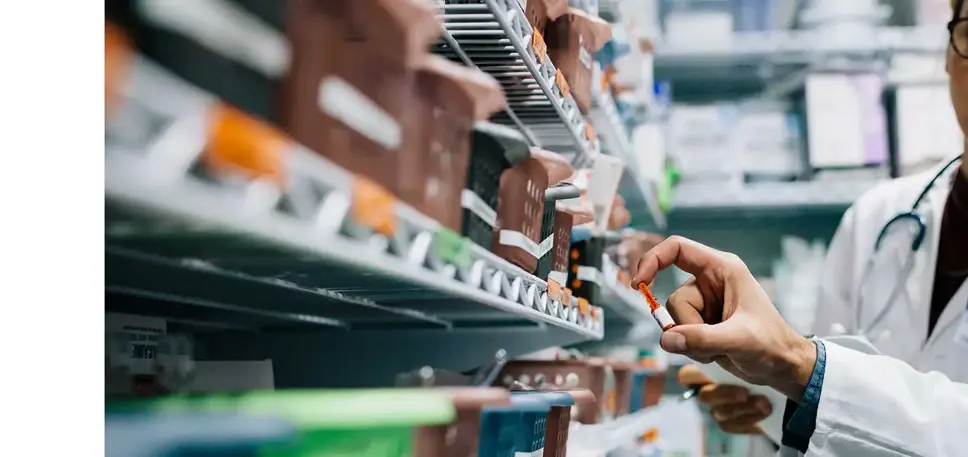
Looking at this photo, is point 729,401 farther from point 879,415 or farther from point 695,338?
point 695,338

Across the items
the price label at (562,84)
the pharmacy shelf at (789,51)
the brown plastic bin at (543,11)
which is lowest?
the price label at (562,84)

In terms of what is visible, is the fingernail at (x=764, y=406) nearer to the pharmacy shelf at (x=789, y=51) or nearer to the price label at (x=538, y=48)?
the price label at (x=538, y=48)

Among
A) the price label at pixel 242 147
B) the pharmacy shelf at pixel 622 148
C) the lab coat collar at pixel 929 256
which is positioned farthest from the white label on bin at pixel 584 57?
the price label at pixel 242 147

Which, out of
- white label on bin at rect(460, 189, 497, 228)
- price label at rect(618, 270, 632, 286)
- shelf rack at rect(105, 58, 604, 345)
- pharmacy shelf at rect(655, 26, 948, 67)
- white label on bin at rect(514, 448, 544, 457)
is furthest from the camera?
pharmacy shelf at rect(655, 26, 948, 67)

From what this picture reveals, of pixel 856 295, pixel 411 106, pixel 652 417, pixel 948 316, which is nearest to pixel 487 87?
pixel 411 106

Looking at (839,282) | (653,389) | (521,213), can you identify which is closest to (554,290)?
(521,213)

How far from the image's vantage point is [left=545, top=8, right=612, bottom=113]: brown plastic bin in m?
1.41

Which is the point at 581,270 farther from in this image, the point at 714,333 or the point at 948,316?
the point at 948,316

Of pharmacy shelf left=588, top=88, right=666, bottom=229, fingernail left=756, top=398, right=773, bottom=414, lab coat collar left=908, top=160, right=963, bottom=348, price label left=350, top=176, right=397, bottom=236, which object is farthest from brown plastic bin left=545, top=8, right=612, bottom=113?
price label left=350, top=176, right=397, bottom=236

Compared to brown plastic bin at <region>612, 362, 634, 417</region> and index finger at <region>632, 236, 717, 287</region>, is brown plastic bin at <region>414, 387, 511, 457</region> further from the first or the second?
brown plastic bin at <region>612, 362, 634, 417</region>

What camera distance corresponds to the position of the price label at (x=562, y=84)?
1.26 m

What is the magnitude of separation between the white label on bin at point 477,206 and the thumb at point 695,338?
0.82 ft

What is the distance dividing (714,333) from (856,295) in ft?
3.15

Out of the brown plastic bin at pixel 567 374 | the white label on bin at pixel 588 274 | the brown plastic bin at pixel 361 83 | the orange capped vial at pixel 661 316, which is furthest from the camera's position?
the white label on bin at pixel 588 274
